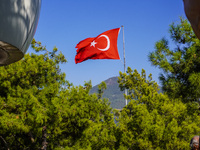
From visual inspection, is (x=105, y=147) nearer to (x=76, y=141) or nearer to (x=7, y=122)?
(x=76, y=141)

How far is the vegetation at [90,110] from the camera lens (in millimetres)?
11016

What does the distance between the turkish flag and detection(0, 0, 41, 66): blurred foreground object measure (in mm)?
11716

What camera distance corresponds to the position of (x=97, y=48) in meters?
14.6

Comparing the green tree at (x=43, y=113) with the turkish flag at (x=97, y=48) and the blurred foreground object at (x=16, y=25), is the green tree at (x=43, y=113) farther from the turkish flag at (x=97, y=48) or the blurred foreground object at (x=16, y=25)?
the blurred foreground object at (x=16, y=25)

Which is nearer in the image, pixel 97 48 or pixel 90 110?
pixel 90 110

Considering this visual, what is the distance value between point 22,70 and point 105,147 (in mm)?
5366

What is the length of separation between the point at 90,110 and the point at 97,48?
3670 millimetres

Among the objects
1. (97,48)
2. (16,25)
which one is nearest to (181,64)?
(97,48)

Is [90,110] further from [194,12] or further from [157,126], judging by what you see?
[194,12]

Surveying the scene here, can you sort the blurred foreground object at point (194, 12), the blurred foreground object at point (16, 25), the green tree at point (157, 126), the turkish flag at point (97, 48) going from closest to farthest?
the blurred foreground object at point (194, 12) → the blurred foreground object at point (16, 25) → the green tree at point (157, 126) → the turkish flag at point (97, 48)

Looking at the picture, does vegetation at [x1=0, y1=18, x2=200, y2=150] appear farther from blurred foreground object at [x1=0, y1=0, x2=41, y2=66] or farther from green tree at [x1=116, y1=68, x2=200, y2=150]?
blurred foreground object at [x1=0, y1=0, x2=41, y2=66]

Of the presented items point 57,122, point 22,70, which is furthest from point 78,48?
point 57,122

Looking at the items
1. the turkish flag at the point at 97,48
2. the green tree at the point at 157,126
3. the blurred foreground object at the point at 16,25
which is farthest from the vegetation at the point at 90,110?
the blurred foreground object at the point at 16,25

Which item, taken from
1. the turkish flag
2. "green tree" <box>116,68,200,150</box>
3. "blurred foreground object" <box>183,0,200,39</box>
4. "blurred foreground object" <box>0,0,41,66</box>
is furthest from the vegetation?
"blurred foreground object" <box>183,0,200,39</box>
